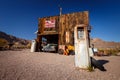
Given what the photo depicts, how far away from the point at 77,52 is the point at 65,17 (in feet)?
41.6

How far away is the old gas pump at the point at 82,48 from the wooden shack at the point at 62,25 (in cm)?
933

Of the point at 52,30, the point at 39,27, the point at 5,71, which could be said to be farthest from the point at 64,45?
the point at 5,71

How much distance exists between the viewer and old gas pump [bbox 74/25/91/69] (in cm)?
925

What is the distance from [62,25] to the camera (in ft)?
69.7

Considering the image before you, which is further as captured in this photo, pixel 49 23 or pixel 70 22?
pixel 49 23

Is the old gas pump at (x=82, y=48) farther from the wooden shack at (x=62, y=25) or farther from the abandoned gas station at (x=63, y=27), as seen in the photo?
the wooden shack at (x=62, y=25)

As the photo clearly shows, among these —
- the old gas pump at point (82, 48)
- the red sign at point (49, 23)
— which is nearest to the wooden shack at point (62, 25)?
the red sign at point (49, 23)

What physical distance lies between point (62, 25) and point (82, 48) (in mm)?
12289

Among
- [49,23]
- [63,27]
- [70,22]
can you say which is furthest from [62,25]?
[49,23]

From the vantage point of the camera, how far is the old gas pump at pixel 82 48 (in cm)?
925

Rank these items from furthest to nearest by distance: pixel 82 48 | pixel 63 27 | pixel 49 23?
pixel 49 23, pixel 63 27, pixel 82 48

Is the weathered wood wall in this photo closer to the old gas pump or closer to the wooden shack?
the wooden shack

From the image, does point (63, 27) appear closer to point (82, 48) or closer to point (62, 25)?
point (62, 25)

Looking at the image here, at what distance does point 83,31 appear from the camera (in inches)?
390
